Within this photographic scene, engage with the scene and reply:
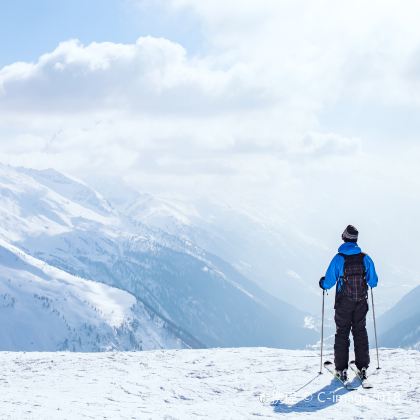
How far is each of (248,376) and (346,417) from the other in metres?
4.92

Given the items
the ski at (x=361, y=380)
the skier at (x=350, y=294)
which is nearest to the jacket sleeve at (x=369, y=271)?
the skier at (x=350, y=294)

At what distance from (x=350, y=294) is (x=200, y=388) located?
16.7 ft

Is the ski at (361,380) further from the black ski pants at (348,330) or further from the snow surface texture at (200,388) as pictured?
the black ski pants at (348,330)

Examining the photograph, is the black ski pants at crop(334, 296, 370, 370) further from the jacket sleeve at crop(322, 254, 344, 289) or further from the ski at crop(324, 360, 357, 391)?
the jacket sleeve at crop(322, 254, 344, 289)

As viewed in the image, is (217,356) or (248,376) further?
(217,356)

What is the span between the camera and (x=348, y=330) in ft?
51.2

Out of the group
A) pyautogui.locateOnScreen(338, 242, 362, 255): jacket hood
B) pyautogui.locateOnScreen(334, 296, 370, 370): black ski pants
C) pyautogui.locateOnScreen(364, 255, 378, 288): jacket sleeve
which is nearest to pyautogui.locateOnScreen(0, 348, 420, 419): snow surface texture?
pyautogui.locateOnScreen(334, 296, 370, 370): black ski pants

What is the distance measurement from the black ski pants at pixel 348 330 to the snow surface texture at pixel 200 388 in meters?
0.60

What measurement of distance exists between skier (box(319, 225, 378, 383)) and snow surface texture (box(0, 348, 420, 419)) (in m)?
0.74

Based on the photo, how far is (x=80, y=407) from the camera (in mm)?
12594

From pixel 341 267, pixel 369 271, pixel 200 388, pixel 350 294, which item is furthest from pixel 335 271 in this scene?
pixel 200 388

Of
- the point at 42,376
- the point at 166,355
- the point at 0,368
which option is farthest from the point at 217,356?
the point at 0,368

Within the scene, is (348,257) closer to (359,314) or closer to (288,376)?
(359,314)

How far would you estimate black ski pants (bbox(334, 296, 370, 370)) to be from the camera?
1546 cm
